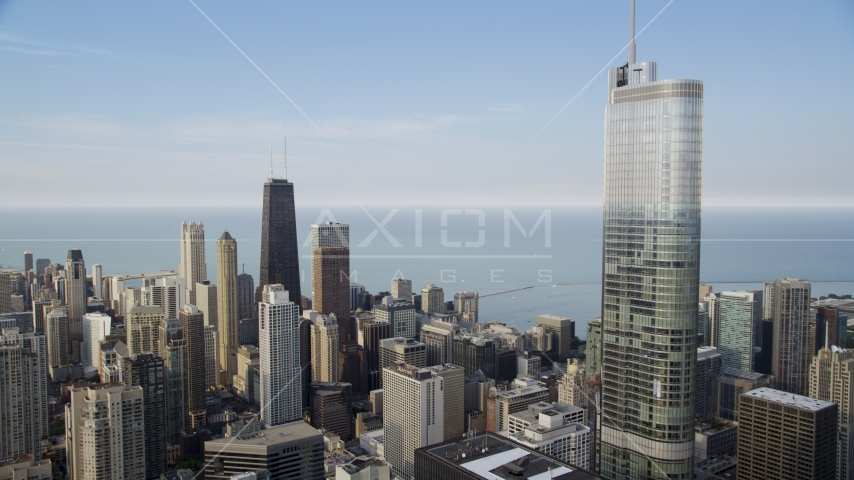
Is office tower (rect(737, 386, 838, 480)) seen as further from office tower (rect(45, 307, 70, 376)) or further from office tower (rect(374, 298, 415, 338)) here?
office tower (rect(45, 307, 70, 376))

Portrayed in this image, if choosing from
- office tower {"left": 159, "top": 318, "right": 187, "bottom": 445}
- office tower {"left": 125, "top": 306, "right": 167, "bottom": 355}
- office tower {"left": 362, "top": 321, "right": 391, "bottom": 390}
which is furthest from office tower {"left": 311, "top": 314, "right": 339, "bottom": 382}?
office tower {"left": 125, "top": 306, "right": 167, "bottom": 355}

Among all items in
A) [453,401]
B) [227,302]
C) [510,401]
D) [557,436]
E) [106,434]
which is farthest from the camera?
[227,302]

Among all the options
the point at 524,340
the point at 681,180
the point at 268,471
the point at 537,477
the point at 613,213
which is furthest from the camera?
the point at 524,340

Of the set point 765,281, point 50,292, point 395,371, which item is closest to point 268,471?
point 395,371

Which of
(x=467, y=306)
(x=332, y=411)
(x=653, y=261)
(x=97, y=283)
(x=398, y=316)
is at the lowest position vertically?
(x=332, y=411)

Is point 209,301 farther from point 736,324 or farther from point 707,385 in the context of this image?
point 736,324

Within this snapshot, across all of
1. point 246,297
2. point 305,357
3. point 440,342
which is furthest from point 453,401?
point 246,297

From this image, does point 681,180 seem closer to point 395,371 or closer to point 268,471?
point 268,471
